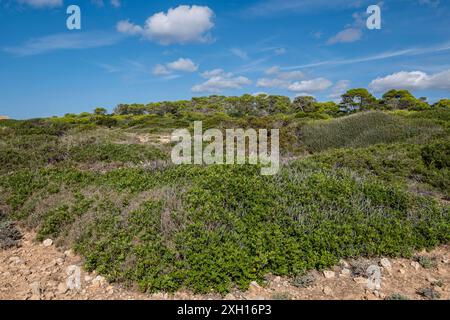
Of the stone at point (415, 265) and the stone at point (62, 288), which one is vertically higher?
the stone at point (415, 265)

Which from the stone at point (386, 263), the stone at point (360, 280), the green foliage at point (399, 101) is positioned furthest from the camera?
the green foliage at point (399, 101)

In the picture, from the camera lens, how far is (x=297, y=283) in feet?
13.0

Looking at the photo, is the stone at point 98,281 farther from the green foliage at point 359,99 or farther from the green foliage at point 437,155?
the green foliage at point 359,99

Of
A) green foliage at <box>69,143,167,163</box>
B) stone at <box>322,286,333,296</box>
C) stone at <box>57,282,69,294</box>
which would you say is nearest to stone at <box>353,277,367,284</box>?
stone at <box>322,286,333,296</box>

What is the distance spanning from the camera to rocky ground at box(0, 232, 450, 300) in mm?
3799

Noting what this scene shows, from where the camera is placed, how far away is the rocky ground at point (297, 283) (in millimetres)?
3799

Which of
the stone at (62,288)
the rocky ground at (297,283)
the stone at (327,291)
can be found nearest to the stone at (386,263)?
the rocky ground at (297,283)

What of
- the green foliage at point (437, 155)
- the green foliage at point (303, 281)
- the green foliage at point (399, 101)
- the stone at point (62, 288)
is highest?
the green foliage at point (399, 101)

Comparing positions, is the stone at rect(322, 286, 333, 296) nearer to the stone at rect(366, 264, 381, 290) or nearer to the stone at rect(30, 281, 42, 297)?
the stone at rect(366, 264, 381, 290)

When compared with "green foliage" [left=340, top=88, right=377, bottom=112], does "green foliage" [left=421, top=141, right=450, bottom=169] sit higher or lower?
lower

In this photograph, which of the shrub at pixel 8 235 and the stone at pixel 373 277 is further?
the shrub at pixel 8 235

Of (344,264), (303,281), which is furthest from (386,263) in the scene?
(303,281)

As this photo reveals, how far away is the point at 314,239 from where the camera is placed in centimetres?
447
